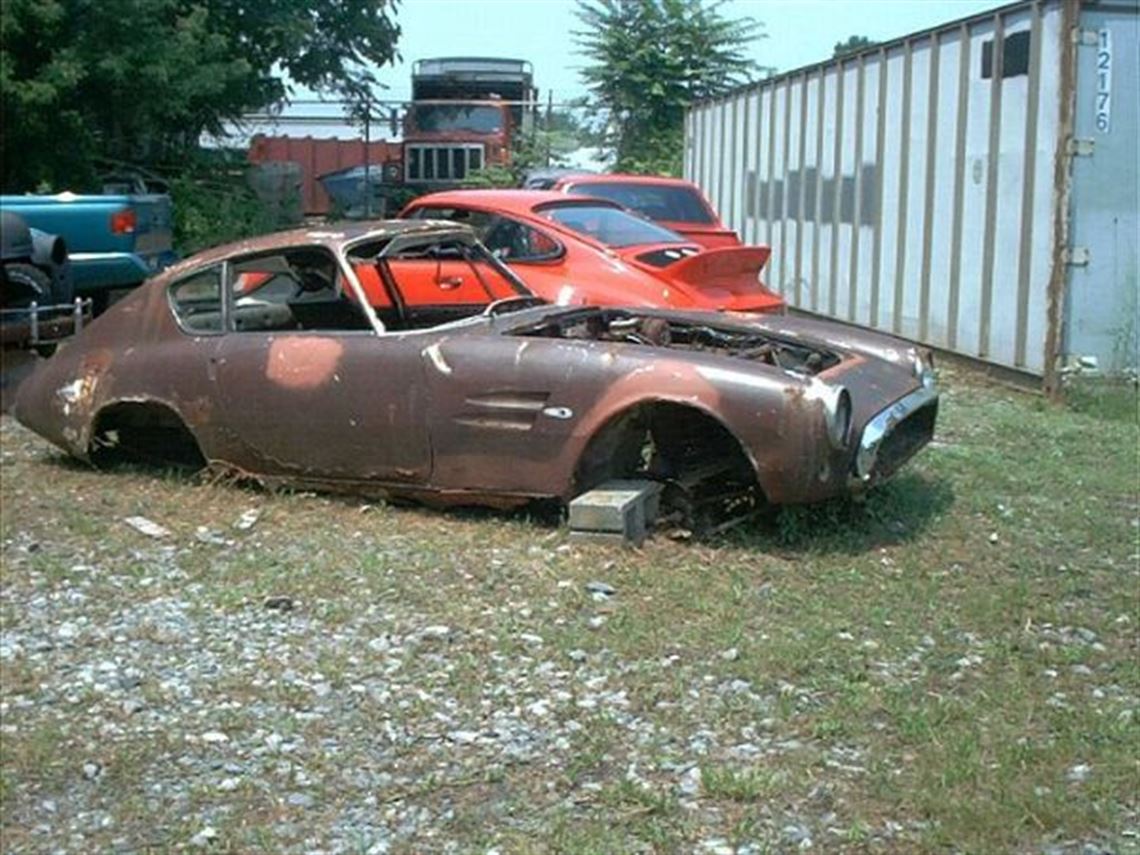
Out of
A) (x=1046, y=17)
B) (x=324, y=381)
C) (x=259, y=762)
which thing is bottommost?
(x=259, y=762)

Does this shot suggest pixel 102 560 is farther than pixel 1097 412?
No

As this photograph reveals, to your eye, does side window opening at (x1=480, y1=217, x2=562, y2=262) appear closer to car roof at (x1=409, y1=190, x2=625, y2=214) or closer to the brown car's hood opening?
car roof at (x1=409, y1=190, x2=625, y2=214)

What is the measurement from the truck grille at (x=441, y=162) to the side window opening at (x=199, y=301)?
71.7 feet

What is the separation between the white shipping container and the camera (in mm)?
10641

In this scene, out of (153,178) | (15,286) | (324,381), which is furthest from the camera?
(153,178)

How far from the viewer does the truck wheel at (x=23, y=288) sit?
33.6 ft

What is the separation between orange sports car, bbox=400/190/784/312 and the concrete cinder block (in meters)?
3.33

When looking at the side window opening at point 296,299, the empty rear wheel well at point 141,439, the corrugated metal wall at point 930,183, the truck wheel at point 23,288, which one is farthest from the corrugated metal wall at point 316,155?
the side window opening at point 296,299

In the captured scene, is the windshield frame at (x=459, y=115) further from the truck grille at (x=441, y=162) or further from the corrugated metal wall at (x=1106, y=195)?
the corrugated metal wall at (x=1106, y=195)

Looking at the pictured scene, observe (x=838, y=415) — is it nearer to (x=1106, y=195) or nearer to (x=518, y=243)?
(x=518, y=243)

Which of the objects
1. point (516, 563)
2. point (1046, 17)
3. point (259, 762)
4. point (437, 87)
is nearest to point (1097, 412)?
point (1046, 17)

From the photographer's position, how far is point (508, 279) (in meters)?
8.65

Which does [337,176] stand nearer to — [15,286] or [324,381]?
[15,286]

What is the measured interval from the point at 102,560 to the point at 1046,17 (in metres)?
7.37
